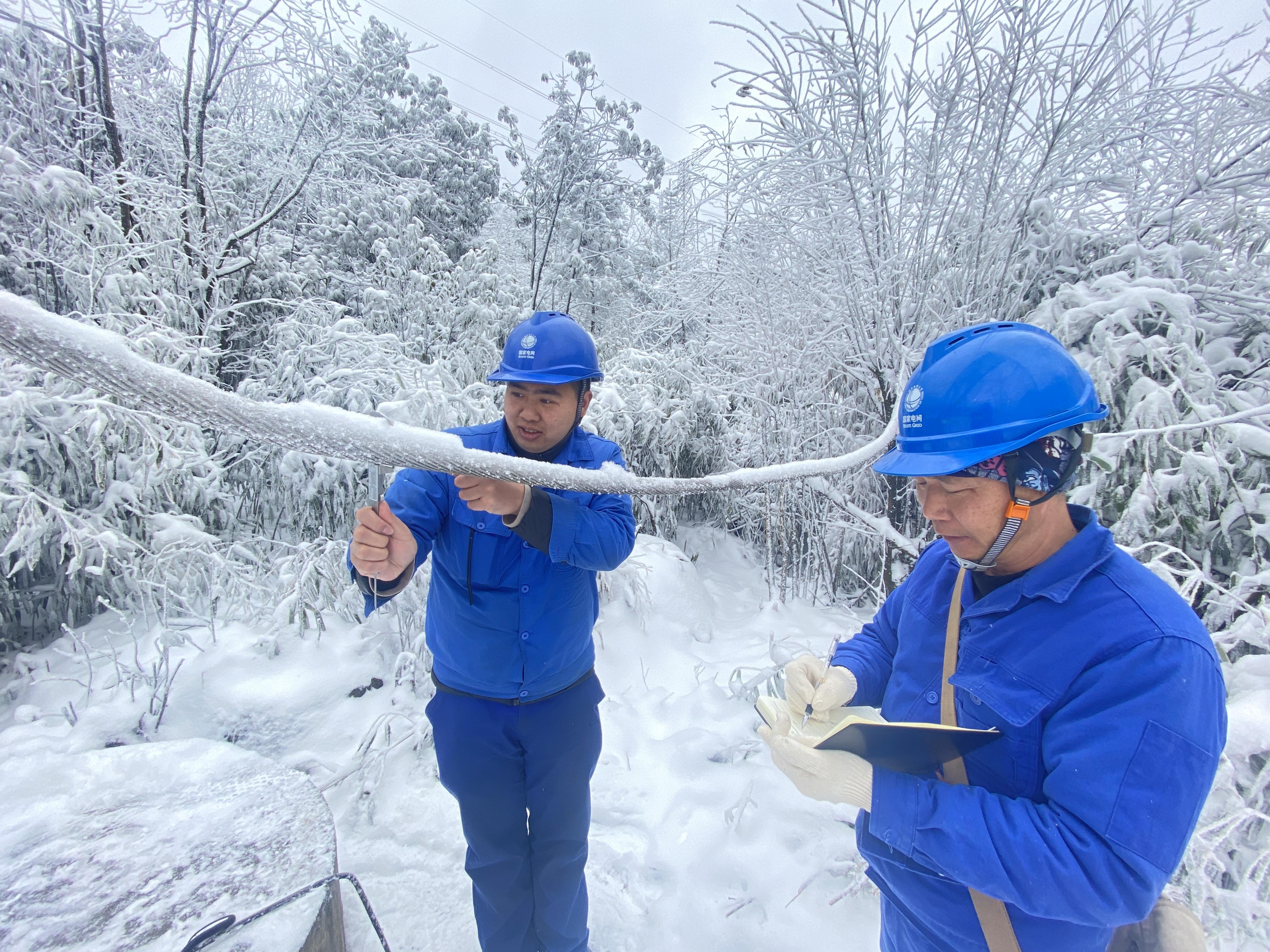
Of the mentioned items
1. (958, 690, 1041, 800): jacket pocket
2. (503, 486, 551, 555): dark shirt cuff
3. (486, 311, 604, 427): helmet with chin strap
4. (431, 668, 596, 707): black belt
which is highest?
(486, 311, 604, 427): helmet with chin strap

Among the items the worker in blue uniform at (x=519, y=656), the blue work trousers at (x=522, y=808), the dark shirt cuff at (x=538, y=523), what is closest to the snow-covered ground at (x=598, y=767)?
the blue work trousers at (x=522, y=808)

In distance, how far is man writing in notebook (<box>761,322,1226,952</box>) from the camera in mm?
760

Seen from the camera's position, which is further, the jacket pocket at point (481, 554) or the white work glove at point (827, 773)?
the jacket pocket at point (481, 554)

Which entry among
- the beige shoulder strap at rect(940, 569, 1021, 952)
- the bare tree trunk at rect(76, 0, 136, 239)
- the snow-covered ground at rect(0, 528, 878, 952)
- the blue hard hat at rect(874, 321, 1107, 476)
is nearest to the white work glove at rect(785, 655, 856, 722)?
the beige shoulder strap at rect(940, 569, 1021, 952)

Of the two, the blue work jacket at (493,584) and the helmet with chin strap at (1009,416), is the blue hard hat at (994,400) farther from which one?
the blue work jacket at (493,584)

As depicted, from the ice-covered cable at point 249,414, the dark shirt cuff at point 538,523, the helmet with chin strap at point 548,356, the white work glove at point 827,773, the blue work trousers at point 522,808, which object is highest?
the helmet with chin strap at point 548,356

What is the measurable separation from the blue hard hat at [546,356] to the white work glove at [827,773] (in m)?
1.14

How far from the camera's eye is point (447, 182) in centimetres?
1341

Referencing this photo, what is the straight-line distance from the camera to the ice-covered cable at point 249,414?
0.55 m

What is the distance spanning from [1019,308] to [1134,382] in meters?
0.94

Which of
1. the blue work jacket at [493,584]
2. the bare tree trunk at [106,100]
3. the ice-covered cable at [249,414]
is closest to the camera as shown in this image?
the ice-covered cable at [249,414]

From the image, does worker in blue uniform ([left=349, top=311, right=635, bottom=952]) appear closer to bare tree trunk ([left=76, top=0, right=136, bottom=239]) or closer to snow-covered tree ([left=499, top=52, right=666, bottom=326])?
bare tree trunk ([left=76, top=0, right=136, bottom=239])

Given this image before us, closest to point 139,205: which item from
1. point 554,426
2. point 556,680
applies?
point 554,426

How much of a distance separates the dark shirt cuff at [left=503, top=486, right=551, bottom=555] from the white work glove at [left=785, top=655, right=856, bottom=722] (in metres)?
0.69
